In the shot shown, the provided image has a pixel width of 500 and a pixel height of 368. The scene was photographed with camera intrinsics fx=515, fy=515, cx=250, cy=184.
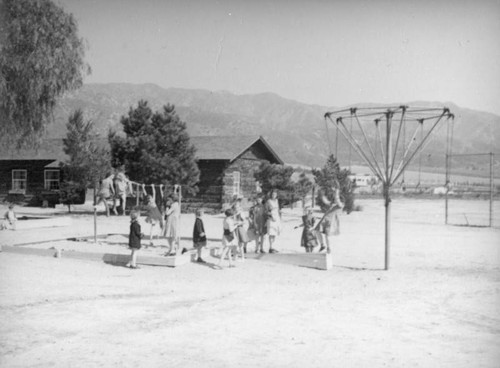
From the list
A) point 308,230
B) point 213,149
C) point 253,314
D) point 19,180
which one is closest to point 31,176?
point 19,180

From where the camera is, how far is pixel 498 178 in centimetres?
8900

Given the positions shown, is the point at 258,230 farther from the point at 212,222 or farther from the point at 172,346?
the point at 212,222

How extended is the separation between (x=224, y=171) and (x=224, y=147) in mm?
2235

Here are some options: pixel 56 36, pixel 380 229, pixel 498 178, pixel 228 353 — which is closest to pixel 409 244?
pixel 380 229

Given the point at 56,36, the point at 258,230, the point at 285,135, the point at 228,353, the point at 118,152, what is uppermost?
the point at 285,135

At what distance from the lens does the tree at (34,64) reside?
58.0 ft

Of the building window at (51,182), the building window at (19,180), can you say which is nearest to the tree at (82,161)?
the building window at (51,182)

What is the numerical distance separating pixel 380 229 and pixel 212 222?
24.4 feet

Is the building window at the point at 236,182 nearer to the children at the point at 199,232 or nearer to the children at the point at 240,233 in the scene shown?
the children at the point at 240,233

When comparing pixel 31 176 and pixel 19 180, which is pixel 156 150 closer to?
pixel 31 176

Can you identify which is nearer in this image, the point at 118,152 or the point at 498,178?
the point at 118,152

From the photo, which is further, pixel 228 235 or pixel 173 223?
pixel 173 223

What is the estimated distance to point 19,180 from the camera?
108 feet

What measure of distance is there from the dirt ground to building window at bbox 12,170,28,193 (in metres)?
21.8
